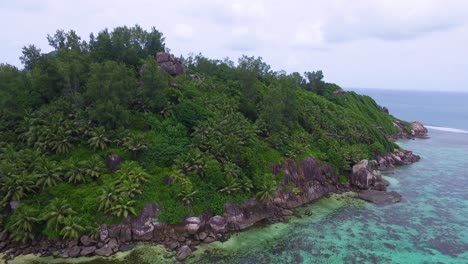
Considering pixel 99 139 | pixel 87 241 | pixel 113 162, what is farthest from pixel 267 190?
pixel 99 139

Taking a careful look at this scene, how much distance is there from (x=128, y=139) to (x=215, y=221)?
1748 cm

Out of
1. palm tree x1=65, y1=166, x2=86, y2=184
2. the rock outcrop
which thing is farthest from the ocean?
palm tree x1=65, y1=166, x2=86, y2=184

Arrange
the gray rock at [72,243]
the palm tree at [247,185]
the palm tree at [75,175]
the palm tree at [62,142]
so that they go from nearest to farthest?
1. the gray rock at [72,243]
2. the palm tree at [75,175]
3. the palm tree at [247,185]
4. the palm tree at [62,142]

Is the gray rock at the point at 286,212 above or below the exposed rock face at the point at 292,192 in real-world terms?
below

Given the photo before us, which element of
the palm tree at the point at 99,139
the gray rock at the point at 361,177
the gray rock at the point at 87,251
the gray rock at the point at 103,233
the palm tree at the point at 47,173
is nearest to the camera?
the gray rock at the point at 87,251

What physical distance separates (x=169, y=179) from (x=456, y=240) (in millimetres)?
36269

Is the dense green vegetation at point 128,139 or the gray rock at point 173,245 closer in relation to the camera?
the gray rock at point 173,245

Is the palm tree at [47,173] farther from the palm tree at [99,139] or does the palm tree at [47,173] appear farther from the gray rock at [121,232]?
the gray rock at [121,232]

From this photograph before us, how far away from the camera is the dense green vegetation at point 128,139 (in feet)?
120

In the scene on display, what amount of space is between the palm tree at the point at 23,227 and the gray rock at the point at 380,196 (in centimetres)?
4604

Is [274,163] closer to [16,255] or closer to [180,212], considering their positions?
[180,212]

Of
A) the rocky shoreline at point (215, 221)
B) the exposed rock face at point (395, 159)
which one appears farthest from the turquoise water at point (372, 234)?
the exposed rock face at point (395, 159)

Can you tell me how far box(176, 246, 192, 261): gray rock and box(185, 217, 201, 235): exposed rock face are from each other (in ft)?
9.43

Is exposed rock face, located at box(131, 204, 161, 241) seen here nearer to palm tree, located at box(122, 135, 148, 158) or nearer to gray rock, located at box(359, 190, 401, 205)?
palm tree, located at box(122, 135, 148, 158)
